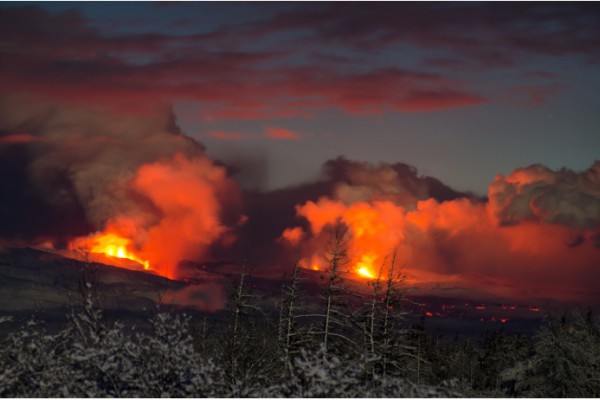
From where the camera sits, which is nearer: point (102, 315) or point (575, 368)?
point (102, 315)

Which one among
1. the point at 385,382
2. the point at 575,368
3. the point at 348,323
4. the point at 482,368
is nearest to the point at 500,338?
the point at 482,368

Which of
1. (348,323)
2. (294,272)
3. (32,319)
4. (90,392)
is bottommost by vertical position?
(90,392)

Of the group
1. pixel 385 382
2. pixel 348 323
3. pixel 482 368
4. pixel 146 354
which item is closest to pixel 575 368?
pixel 348 323

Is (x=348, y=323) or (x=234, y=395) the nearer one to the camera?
(x=234, y=395)

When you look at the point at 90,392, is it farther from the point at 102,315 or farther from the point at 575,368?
the point at 575,368

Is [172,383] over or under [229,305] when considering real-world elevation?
under

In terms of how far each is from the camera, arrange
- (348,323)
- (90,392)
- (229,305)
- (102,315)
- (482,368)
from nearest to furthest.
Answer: (90,392) → (102,315) → (348,323) → (229,305) → (482,368)

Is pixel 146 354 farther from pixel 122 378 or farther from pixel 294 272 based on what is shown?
pixel 294 272

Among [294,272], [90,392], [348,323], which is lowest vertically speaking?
[90,392]

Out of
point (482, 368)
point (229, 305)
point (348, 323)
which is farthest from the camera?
point (482, 368)
